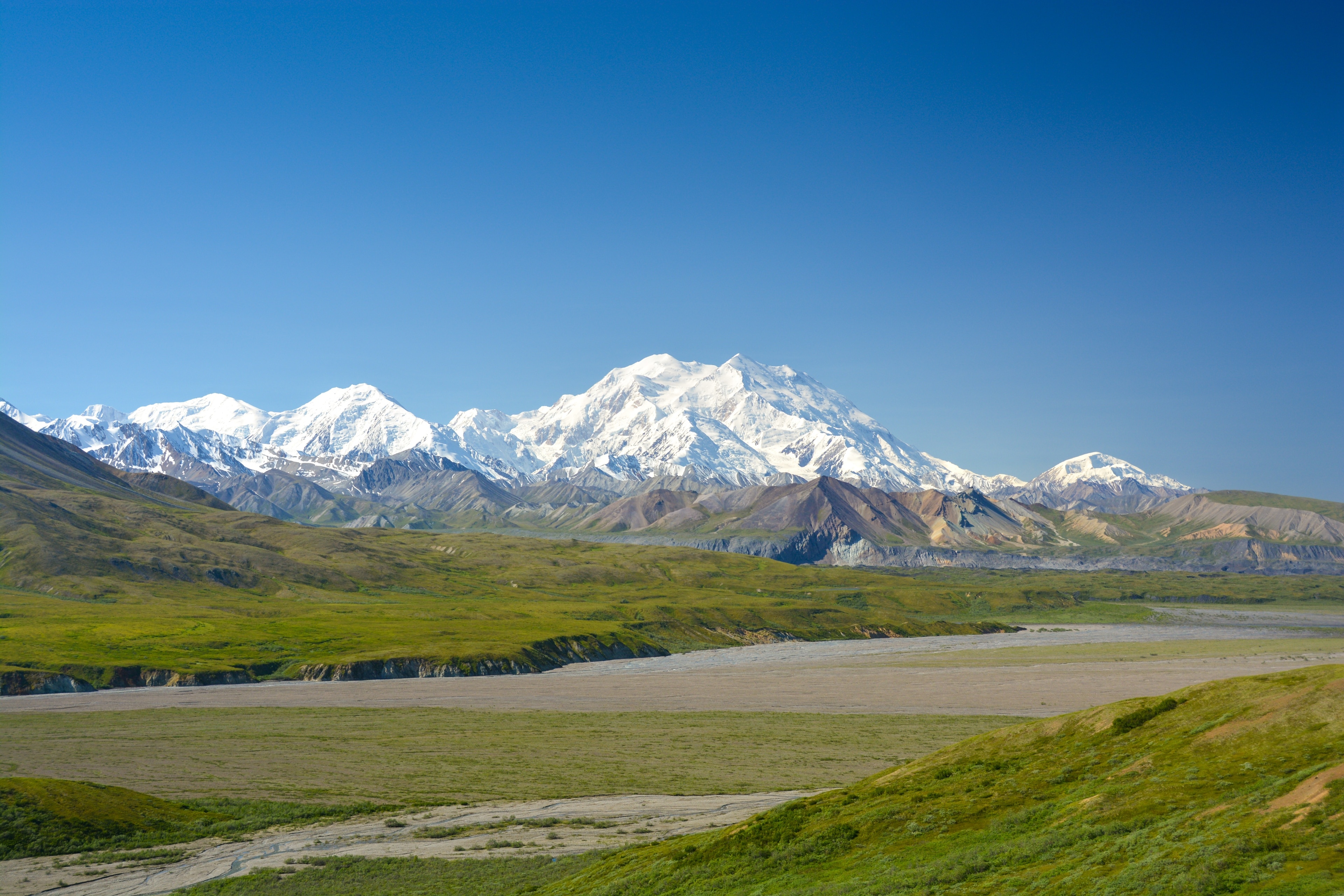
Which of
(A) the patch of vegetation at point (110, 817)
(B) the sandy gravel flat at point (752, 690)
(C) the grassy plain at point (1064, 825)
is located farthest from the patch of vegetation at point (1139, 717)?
(B) the sandy gravel flat at point (752, 690)

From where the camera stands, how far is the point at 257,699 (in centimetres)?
11925

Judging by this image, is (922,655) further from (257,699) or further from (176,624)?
(176,624)

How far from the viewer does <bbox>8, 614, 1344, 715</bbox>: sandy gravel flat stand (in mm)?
112188

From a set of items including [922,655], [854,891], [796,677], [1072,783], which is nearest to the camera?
[854,891]

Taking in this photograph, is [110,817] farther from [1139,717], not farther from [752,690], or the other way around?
[752,690]

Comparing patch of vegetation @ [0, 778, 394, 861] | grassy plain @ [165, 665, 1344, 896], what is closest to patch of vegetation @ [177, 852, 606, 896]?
grassy plain @ [165, 665, 1344, 896]

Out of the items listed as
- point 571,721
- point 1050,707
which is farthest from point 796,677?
point 571,721

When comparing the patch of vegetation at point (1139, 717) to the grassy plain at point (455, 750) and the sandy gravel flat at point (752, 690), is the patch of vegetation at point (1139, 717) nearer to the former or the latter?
the grassy plain at point (455, 750)

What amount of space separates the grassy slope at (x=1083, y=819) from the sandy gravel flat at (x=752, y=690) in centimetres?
6623

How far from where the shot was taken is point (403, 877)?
42.4m

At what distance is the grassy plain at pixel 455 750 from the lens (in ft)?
209

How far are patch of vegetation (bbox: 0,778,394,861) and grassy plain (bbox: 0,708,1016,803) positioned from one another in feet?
13.9

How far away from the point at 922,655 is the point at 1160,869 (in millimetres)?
173344

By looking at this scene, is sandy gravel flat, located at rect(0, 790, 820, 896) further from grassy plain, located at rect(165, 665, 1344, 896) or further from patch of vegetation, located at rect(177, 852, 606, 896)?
grassy plain, located at rect(165, 665, 1344, 896)
